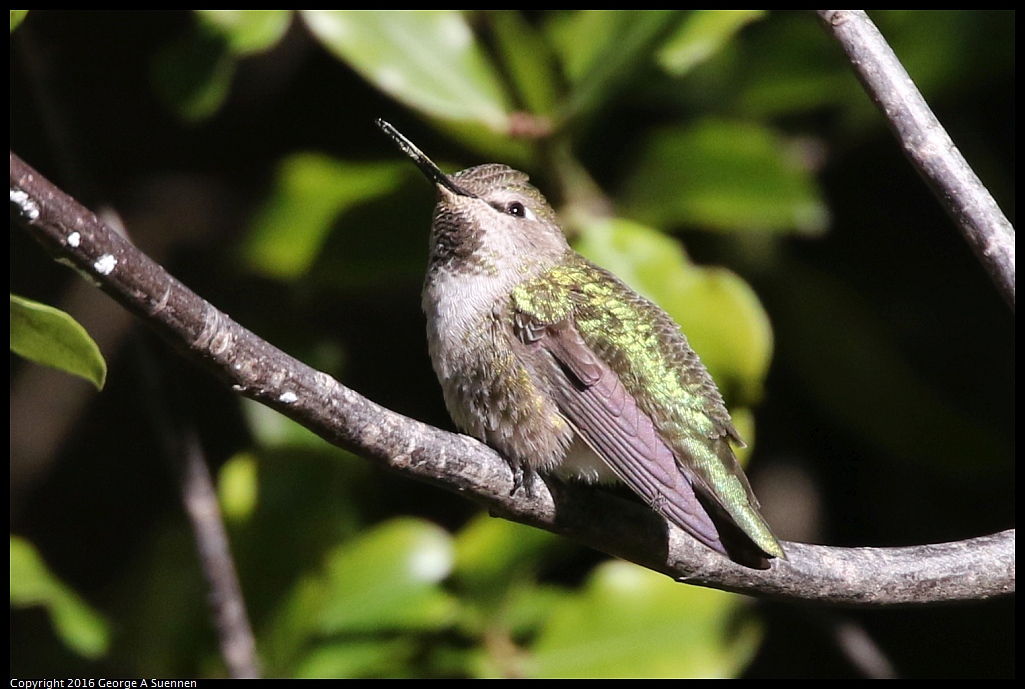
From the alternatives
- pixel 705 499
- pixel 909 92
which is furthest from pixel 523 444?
pixel 909 92

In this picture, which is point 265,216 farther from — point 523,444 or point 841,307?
point 841,307

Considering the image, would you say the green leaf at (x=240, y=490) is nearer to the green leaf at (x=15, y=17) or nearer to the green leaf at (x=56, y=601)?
→ the green leaf at (x=56, y=601)

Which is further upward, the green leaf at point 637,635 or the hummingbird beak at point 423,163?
the hummingbird beak at point 423,163

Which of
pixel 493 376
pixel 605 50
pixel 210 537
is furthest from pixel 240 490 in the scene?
pixel 605 50

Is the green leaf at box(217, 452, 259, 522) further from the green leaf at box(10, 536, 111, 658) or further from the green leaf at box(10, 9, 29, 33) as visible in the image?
the green leaf at box(10, 9, 29, 33)

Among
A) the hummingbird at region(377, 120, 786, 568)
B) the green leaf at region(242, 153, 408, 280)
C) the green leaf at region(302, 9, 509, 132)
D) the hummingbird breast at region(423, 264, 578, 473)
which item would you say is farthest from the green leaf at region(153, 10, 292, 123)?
the hummingbird breast at region(423, 264, 578, 473)

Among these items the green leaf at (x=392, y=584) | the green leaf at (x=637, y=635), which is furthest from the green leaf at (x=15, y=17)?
the green leaf at (x=637, y=635)

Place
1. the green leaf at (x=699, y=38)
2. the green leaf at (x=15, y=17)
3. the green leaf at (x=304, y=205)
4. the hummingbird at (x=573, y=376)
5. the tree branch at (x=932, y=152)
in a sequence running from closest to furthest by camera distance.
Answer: the tree branch at (x=932, y=152) → the green leaf at (x=15, y=17) → the hummingbird at (x=573, y=376) → the green leaf at (x=699, y=38) → the green leaf at (x=304, y=205)

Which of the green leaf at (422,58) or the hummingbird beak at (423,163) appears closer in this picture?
the hummingbird beak at (423,163)
